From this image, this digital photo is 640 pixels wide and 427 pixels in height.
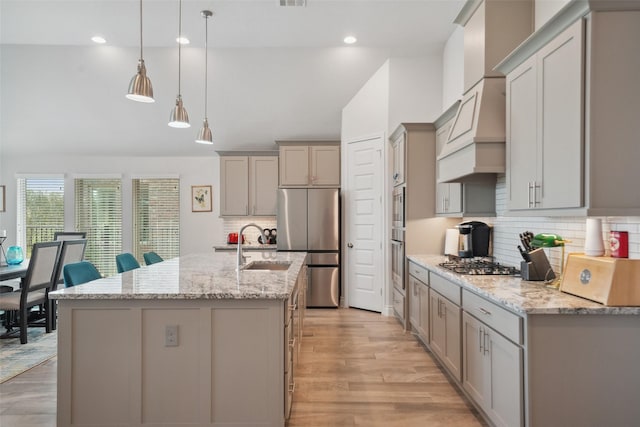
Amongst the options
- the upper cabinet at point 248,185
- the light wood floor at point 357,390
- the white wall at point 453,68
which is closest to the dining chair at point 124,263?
the light wood floor at point 357,390

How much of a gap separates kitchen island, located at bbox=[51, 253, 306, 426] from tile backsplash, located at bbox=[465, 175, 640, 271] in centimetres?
195

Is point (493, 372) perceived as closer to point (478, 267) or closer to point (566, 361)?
point (566, 361)

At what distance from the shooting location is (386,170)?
520 centimetres

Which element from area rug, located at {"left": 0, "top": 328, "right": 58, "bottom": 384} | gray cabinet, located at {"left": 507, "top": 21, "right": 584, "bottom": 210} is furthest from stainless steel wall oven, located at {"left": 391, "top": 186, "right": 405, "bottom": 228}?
area rug, located at {"left": 0, "top": 328, "right": 58, "bottom": 384}

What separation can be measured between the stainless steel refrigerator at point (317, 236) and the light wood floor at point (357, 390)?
5.06 feet

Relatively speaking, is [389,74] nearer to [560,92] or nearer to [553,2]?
[553,2]

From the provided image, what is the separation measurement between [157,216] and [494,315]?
6.17 m

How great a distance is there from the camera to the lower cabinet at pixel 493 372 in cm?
198

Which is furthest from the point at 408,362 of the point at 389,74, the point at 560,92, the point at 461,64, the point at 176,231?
the point at 176,231

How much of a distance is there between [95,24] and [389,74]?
3.61 metres

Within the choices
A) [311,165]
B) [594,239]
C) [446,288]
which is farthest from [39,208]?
[594,239]

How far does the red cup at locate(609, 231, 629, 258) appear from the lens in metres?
2.08

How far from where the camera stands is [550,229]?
111 inches

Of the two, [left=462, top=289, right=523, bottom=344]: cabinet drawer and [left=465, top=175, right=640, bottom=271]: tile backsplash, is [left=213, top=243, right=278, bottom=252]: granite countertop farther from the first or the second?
[left=462, top=289, right=523, bottom=344]: cabinet drawer
